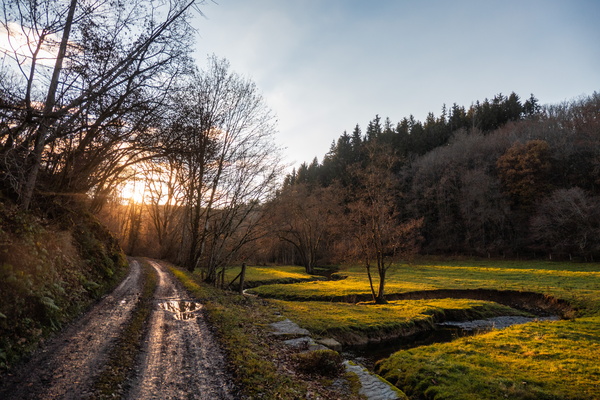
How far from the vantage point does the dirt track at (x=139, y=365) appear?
18.0 feet

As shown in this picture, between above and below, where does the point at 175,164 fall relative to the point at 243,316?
above

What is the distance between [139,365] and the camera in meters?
6.72

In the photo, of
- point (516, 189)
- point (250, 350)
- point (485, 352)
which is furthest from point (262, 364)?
point (516, 189)

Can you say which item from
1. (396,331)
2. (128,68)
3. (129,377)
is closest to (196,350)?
(129,377)

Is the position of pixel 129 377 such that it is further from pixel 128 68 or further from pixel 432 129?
pixel 432 129

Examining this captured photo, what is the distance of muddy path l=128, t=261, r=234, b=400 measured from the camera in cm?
577

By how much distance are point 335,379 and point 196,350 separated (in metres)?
3.56

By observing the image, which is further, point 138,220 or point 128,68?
point 138,220

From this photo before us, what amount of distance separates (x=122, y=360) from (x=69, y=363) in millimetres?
973

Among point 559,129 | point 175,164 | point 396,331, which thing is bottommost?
point 396,331

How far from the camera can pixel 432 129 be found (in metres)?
91.9

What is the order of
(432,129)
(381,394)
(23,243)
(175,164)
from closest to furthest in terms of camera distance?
(381,394) < (23,243) < (175,164) < (432,129)

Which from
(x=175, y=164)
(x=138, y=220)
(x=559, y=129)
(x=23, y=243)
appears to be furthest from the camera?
(x=559, y=129)

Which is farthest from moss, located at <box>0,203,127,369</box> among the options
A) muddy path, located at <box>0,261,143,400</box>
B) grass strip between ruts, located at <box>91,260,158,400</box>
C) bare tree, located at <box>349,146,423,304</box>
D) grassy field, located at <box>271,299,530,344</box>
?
bare tree, located at <box>349,146,423,304</box>
